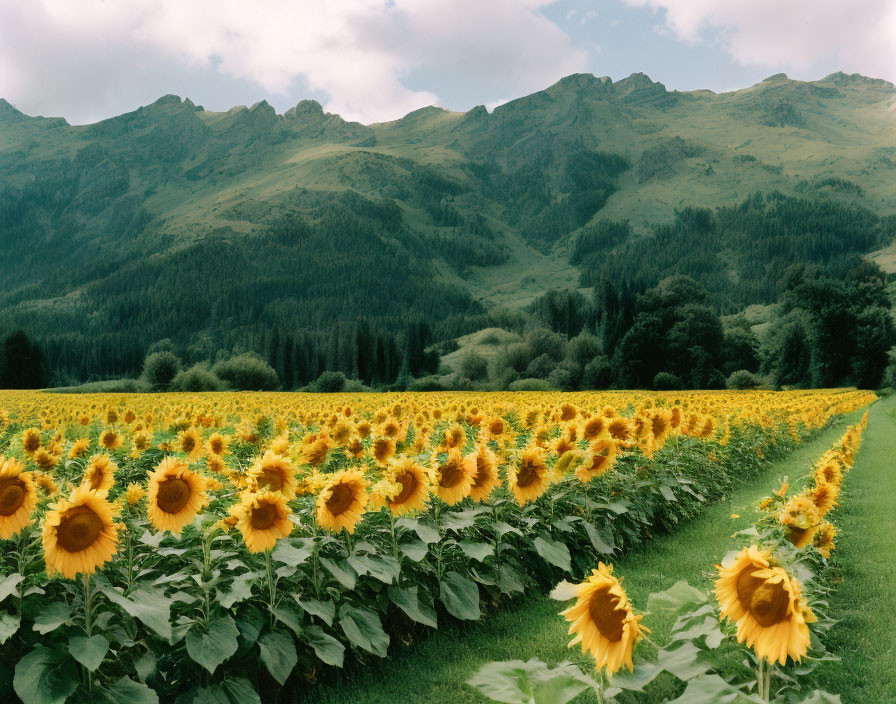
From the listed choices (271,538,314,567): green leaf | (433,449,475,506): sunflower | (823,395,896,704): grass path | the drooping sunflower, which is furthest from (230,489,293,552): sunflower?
(823,395,896,704): grass path

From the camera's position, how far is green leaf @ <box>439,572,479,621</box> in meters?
4.89

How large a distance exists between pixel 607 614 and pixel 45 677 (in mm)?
2597

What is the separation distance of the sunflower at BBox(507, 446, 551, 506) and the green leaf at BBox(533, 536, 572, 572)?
39 centimetres

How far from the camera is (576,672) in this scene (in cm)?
262

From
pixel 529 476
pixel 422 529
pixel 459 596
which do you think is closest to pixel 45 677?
pixel 422 529

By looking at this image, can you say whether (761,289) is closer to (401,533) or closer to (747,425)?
(747,425)

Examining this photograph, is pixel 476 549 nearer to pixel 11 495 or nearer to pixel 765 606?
pixel 765 606

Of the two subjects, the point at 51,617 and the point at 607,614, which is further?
the point at 51,617

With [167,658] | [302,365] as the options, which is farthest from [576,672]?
[302,365]

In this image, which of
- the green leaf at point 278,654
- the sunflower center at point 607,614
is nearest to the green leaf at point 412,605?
the green leaf at point 278,654

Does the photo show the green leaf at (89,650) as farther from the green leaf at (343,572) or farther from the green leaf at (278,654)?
the green leaf at (343,572)

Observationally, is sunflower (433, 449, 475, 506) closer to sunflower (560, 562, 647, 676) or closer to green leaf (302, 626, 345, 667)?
green leaf (302, 626, 345, 667)

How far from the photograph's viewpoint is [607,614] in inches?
103

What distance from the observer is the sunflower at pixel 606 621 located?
8.28 feet
